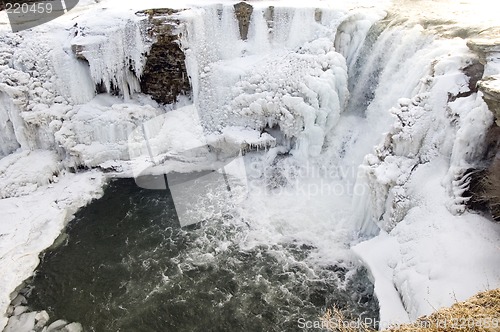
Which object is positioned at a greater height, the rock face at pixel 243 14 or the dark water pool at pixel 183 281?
the rock face at pixel 243 14

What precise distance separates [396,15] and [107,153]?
9.75m

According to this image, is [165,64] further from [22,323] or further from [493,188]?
[493,188]

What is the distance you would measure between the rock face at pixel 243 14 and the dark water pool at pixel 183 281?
6586mm

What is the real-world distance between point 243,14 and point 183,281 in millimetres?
8710

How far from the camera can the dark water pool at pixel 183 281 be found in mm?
8211

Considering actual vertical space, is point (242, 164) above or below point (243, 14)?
below

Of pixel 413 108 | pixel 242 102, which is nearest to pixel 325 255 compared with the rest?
pixel 413 108

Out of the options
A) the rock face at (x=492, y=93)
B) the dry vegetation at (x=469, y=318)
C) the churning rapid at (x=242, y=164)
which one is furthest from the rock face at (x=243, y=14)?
the dry vegetation at (x=469, y=318)

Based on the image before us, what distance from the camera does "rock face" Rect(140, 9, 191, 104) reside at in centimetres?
1242

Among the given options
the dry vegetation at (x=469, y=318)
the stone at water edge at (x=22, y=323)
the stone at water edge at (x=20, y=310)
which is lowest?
the stone at water edge at (x=22, y=323)

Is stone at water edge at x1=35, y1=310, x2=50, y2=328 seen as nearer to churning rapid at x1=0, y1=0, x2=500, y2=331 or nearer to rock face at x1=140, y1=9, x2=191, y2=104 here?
churning rapid at x1=0, y1=0, x2=500, y2=331

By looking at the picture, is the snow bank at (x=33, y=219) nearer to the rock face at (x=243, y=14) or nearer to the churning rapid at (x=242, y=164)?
the churning rapid at (x=242, y=164)

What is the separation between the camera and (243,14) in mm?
13195

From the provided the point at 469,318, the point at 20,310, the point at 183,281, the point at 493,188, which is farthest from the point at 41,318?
the point at 493,188
